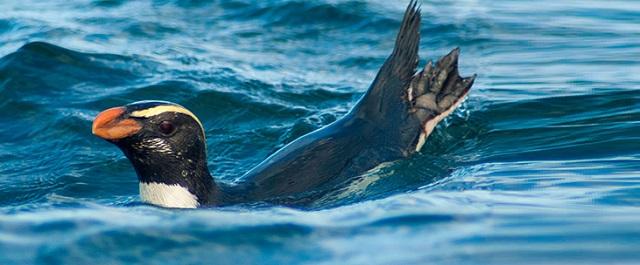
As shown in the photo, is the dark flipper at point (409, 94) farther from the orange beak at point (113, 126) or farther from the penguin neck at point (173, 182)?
the orange beak at point (113, 126)

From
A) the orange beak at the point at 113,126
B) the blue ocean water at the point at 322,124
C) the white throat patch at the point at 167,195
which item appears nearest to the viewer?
the blue ocean water at the point at 322,124

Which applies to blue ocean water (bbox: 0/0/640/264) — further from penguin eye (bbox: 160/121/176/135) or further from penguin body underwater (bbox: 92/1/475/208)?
penguin eye (bbox: 160/121/176/135)

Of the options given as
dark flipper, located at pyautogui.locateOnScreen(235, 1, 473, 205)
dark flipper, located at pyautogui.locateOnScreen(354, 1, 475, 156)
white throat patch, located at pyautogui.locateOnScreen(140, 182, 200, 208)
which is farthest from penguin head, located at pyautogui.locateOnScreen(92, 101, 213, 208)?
dark flipper, located at pyautogui.locateOnScreen(354, 1, 475, 156)

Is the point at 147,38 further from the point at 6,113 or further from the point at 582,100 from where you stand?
the point at 582,100

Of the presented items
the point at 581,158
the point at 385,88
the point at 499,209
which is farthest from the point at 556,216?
the point at 385,88

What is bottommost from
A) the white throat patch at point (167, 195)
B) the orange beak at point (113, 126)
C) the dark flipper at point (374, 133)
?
the white throat patch at point (167, 195)

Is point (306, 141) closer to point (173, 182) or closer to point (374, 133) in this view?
point (374, 133)

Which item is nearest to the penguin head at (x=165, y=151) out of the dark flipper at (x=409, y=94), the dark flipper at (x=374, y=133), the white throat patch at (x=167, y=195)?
the white throat patch at (x=167, y=195)

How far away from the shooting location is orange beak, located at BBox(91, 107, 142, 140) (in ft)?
20.7

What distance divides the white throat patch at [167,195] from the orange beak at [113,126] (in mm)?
386

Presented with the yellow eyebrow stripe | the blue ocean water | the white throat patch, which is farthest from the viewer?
the white throat patch

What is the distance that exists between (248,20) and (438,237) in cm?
913

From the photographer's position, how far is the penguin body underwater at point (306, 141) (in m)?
6.57

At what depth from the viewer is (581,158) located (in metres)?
7.29
